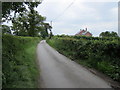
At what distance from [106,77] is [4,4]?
7547mm

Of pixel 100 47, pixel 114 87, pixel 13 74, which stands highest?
pixel 100 47

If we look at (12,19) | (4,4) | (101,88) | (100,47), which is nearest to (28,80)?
(101,88)

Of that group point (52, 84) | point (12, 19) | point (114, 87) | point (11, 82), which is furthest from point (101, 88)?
point (12, 19)

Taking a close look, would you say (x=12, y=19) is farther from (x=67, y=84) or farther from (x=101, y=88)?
(x=101, y=88)

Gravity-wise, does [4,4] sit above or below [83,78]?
above

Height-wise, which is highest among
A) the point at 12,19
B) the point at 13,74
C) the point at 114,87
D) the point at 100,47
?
the point at 12,19

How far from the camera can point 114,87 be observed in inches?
240

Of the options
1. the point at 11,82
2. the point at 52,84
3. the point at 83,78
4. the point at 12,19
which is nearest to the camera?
the point at 11,82

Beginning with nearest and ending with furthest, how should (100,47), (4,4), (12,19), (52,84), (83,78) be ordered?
(52,84)
(83,78)
(4,4)
(100,47)
(12,19)

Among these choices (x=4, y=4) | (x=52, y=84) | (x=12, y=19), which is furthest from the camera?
(x=12, y=19)

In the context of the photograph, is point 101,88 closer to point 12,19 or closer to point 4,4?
point 4,4

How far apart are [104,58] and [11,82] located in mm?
6326

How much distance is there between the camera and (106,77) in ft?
24.3

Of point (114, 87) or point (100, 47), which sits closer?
A: point (114, 87)
